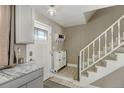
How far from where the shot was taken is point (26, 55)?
265 centimetres

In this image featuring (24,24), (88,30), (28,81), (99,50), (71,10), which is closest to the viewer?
(28,81)

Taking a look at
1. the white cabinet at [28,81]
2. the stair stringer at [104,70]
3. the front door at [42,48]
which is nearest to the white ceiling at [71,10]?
the front door at [42,48]

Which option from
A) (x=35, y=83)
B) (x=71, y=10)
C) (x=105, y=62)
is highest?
(x=71, y=10)

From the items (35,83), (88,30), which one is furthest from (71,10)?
(35,83)

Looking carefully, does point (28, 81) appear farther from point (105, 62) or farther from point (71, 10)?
point (71, 10)

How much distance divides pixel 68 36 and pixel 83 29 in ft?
2.73

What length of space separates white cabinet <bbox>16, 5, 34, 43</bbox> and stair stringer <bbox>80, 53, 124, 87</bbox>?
1774mm

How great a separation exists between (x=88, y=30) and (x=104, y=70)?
8.82 ft

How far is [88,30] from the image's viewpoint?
509 cm
